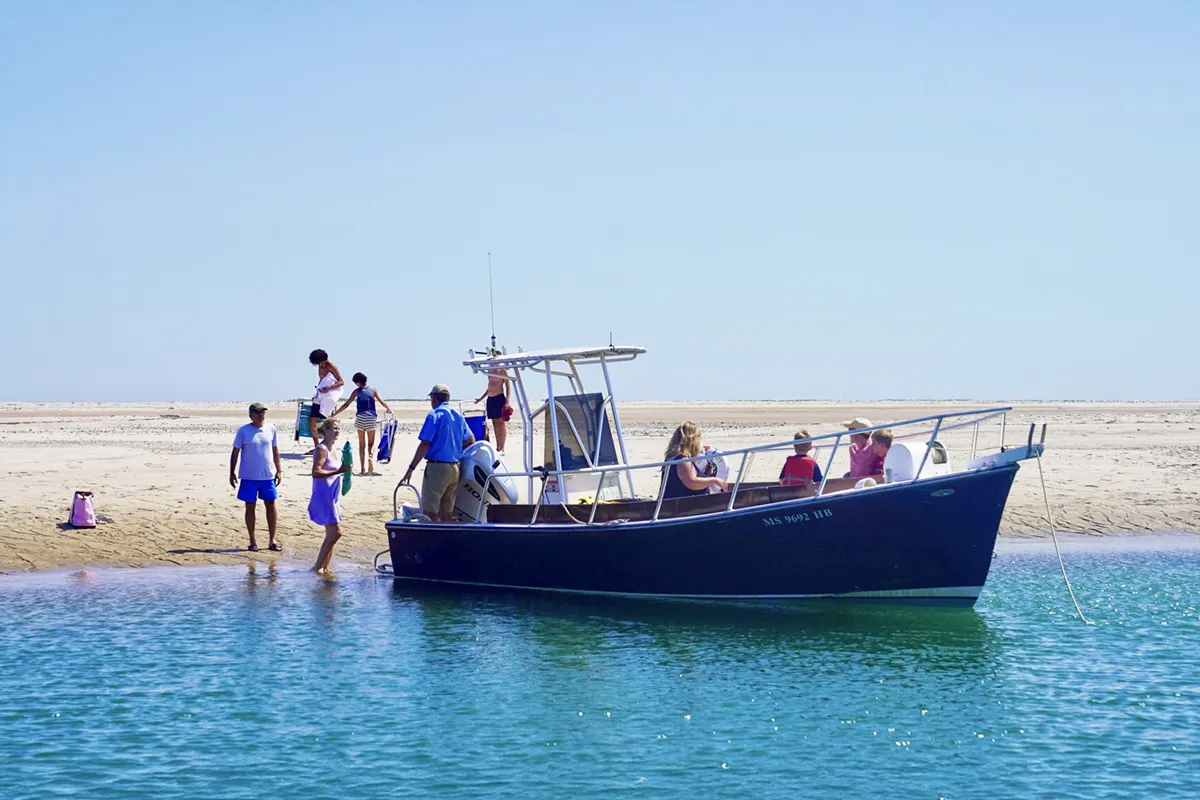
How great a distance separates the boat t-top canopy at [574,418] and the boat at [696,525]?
0.06 ft

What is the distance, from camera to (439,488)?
15195mm

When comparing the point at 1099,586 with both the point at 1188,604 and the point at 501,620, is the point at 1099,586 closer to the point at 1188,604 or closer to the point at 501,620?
the point at 1188,604

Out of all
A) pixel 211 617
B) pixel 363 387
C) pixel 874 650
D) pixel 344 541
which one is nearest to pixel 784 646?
pixel 874 650

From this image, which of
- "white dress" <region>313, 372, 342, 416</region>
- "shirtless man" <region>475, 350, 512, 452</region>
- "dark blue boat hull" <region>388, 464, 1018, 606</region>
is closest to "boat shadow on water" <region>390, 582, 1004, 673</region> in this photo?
"dark blue boat hull" <region>388, 464, 1018, 606</region>

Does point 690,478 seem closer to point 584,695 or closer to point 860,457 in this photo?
point 860,457

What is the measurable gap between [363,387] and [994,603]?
1212 cm

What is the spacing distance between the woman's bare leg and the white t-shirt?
110 cm

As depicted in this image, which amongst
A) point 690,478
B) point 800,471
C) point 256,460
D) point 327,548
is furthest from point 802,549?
point 256,460

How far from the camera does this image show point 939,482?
12.9 metres

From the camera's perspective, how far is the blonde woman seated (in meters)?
13.9

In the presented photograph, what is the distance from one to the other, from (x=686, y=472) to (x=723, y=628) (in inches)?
74.7

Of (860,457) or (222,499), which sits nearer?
(860,457)

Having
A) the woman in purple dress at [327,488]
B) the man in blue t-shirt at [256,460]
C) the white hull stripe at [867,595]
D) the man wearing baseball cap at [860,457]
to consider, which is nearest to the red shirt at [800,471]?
the man wearing baseball cap at [860,457]

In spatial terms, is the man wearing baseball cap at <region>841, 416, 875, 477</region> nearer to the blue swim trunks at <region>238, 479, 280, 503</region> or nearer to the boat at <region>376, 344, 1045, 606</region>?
the boat at <region>376, 344, 1045, 606</region>
